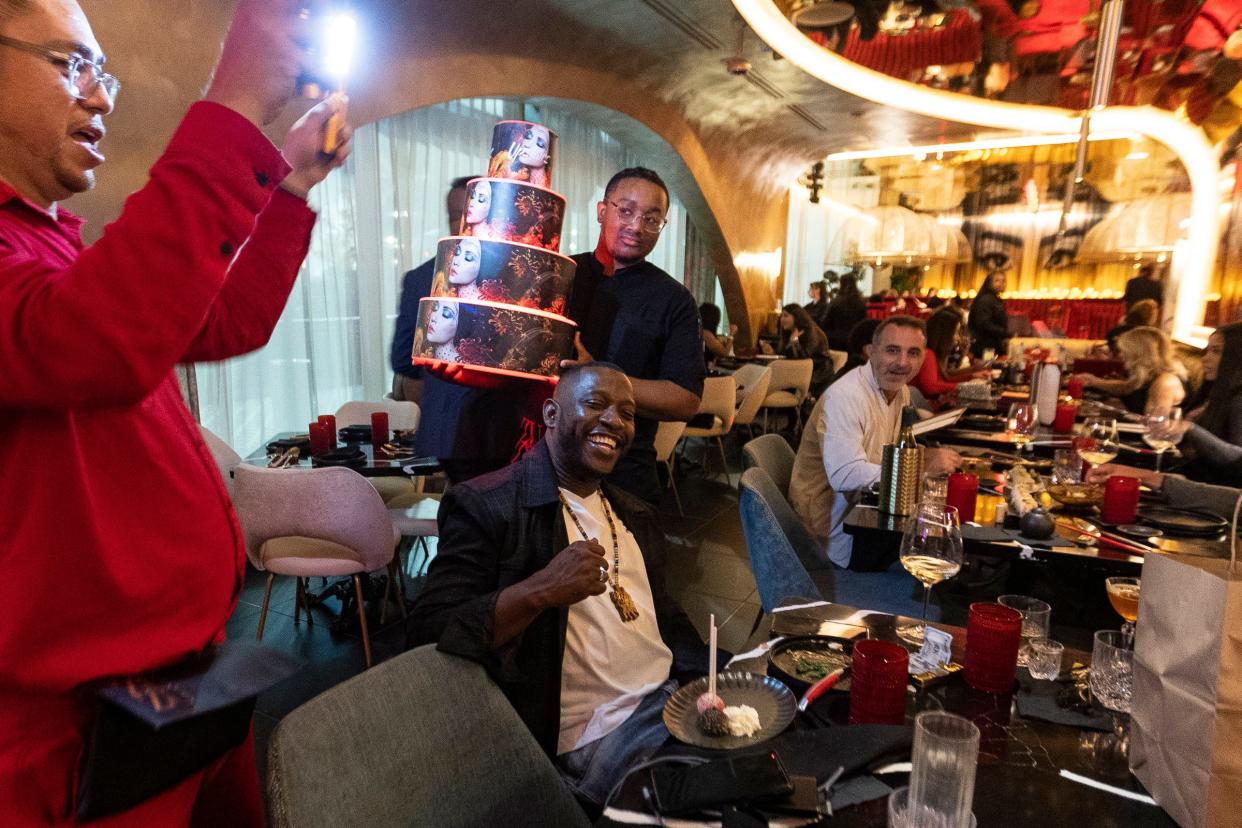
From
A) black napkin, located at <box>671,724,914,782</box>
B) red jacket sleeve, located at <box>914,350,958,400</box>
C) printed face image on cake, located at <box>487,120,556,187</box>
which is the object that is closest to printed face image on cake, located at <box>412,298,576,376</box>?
printed face image on cake, located at <box>487,120,556,187</box>

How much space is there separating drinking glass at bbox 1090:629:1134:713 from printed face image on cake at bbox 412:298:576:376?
117cm

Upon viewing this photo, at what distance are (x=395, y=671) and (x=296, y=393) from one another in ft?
14.8

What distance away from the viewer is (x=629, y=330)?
2225 millimetres

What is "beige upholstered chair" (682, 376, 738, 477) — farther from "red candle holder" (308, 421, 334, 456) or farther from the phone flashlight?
the phone flashlight

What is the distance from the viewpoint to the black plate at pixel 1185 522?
211cm

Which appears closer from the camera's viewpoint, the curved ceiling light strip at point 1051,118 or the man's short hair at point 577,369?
the man's short hair at point 577,369

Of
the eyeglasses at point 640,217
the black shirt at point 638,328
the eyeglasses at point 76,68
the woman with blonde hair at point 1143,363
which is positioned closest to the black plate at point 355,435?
the black shirt at point 638,328

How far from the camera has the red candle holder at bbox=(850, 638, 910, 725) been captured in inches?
43.1

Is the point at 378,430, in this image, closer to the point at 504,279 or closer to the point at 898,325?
the point at 504,279

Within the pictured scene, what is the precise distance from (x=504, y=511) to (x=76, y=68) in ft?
3.36

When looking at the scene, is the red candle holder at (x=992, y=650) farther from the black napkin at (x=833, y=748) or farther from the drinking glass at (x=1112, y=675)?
the black napkin at (x=833, y=748)

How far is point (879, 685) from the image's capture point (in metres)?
1.10

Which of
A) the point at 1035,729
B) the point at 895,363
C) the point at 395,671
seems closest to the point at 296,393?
the point at 895,363

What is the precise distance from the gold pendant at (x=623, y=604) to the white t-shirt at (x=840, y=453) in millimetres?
1299
